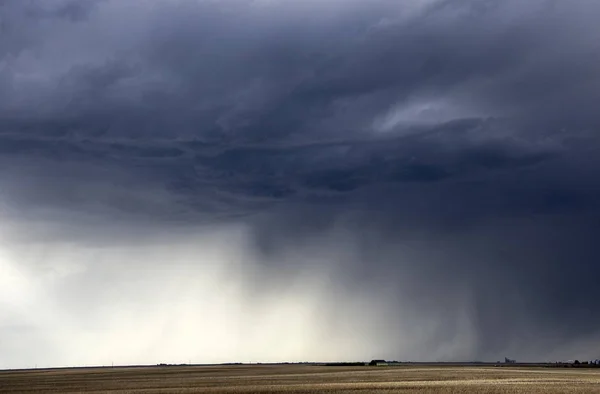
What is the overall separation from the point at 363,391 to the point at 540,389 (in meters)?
20.8

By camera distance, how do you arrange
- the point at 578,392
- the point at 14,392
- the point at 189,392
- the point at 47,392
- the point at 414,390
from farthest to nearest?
1. the point at 14,392
2. the point at 47,392
3. the point at 189,392
4. the point at 414,390
5. the point at 578,392

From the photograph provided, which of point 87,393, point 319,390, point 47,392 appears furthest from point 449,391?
point 47,392

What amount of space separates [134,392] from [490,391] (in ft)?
146

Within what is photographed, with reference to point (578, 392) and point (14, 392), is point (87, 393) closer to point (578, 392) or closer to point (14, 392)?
point (14, 392)

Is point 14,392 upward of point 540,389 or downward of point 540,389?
upward

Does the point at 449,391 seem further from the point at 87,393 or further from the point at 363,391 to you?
the point at 87,393

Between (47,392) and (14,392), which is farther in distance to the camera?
(14,392)

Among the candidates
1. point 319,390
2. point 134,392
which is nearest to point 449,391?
point 319,390

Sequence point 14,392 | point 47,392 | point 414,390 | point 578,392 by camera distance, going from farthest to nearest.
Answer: point 14,392
point 47,392
point 414,390
point 578,392

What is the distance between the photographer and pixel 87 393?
91250 mm

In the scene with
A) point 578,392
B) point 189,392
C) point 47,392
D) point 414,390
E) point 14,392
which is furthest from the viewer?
point 14,392

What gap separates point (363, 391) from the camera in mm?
81500

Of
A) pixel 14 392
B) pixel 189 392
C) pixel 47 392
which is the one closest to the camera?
pixel 189 392

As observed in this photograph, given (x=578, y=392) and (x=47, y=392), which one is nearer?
(x=578, y=392)
